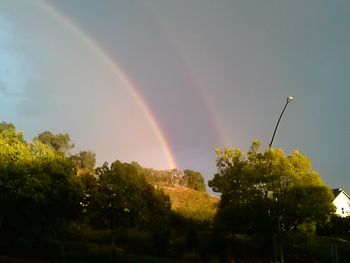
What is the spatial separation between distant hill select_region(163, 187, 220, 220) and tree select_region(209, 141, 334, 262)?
1114 inches

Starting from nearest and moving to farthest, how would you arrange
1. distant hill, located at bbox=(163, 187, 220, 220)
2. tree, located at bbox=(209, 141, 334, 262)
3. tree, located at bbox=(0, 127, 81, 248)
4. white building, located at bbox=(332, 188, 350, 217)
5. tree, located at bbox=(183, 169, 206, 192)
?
tree, located at bbox=(209, 141, 334, 262) → tree, located at bbox=(0, 127, 81, 248) → distant hill, located at bbox=(163, 187, 220, 220) → white building, located at bbox=(332, 188, 350, 217) → tree, located at bbox=(183, 169, 206, 192)

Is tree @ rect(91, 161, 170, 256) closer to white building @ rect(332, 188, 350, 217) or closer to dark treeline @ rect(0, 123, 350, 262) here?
dark treeline @ rect(0, 123, 350, 262)

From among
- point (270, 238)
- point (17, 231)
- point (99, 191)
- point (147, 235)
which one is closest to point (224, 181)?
point (270, 238)

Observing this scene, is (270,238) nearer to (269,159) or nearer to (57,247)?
(269,159)

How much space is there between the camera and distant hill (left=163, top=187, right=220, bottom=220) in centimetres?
7062

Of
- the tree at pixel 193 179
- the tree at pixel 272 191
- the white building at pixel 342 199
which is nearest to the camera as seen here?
the tree at pixel 272 191

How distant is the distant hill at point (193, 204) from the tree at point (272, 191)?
92.9 feet

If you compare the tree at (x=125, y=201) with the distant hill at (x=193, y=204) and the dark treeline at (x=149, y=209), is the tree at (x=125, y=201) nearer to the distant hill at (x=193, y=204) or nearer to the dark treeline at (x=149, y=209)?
the dark treeline at (x=149, y=209)

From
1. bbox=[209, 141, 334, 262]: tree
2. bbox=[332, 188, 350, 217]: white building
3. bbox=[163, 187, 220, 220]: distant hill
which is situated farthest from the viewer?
bbox=[332, 188, 350, 217]: white building

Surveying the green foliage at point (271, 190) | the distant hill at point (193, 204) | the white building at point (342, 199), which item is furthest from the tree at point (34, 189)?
the white building at point (342, 199)

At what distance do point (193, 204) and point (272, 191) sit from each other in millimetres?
49711

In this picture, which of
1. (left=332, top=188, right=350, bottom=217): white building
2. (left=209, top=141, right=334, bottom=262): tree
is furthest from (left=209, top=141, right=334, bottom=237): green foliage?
(left=332, top=188, right=350, bottom=217): white building

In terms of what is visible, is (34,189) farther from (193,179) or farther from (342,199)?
(193,179)

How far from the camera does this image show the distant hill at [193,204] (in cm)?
7062
